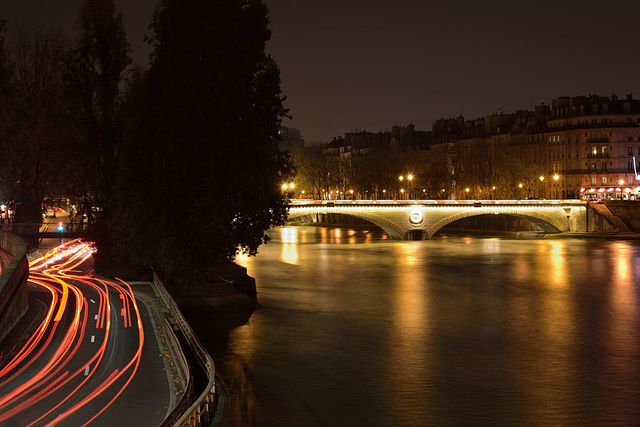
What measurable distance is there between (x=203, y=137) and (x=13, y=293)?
7.88 m

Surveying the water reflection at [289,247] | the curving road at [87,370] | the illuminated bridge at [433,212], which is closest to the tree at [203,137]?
the curving road at [87,370]

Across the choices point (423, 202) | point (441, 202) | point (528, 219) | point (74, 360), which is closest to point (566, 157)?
point (528, 219)

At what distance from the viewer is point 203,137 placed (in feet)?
93.4

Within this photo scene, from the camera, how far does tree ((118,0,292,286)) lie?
2853 cm

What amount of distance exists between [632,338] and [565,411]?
1015cm

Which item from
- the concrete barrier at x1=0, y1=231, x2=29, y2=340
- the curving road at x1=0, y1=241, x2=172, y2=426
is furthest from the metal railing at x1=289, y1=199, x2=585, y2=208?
the concrete barrier at x1=0, y1=231, x2=29, y2=340

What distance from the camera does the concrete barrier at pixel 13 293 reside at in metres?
21.8

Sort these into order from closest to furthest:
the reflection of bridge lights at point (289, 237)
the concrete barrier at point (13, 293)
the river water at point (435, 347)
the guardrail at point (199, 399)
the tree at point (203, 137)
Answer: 1. the guardrail at point (199, 399)
2. the river water at point (435, 347)
3. the concrete barrier at point (13, 293)
4. the tree at point (203, 137)
5. the reflection of bridge lights at point (289, 237)

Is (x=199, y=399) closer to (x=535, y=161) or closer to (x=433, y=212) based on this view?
(x=433, y=212)

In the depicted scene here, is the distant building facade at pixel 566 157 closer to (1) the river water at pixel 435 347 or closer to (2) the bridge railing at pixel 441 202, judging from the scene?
(2) the bridge railing at pixel 441 202

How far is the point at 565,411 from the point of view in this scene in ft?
60.8

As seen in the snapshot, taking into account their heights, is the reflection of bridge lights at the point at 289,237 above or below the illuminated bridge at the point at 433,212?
below

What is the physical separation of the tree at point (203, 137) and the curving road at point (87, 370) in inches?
118

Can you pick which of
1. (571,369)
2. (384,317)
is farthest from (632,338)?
(384,317)
